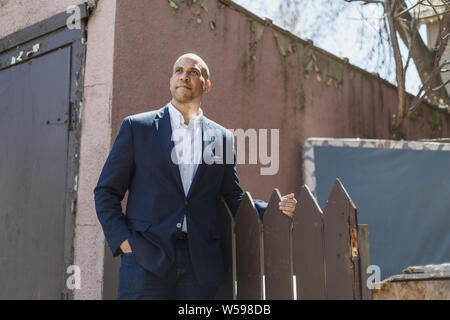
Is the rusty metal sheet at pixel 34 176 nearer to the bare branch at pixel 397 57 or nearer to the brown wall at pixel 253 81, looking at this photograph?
the brown wall at pixel 253 81

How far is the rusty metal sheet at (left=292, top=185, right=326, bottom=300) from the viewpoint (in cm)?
228

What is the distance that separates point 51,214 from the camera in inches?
151

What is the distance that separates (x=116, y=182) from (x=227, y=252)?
83cm

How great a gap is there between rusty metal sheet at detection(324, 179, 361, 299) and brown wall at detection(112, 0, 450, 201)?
198 centimetres

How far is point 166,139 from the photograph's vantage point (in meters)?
2.42

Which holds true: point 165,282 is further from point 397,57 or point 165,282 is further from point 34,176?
point 397,57

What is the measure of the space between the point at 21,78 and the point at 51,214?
148 cm

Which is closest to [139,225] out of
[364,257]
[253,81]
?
[364,257]

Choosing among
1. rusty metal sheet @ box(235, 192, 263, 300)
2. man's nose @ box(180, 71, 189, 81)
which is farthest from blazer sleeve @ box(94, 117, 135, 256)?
rusty metal sheet @ box(235, 192, 263, 300)

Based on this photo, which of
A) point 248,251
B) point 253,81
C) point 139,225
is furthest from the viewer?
point 253,81

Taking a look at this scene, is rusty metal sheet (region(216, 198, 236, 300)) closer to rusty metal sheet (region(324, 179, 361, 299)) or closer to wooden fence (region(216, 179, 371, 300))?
wooden fence (region(216, 179, 371, 300))

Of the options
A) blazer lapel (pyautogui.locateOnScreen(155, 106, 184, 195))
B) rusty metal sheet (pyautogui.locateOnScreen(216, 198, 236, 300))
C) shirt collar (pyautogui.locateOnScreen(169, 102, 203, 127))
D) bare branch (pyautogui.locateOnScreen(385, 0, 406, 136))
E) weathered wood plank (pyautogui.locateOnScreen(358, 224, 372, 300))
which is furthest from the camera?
bare branch (pyautogui.locateOnScreen(385, 0, 406, 136))

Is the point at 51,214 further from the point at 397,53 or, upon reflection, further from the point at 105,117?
the point at 397,53

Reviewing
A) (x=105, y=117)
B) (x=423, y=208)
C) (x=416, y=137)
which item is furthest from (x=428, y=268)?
(x=416, y=137)
